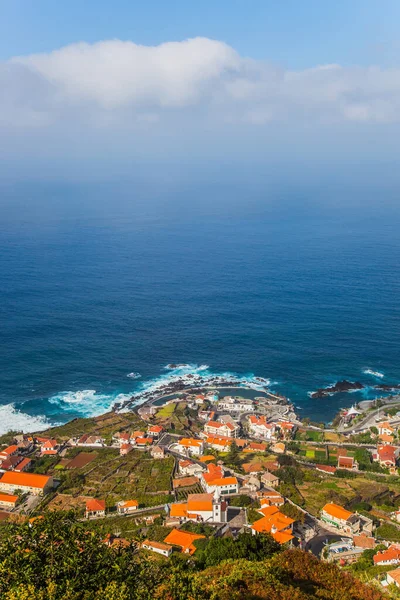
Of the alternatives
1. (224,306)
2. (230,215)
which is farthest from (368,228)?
(224,306)

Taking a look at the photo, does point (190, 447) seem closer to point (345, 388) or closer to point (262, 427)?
point (262, 427)

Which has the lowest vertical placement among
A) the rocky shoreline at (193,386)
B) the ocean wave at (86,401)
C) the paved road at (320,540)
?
the paved road at (320,540)

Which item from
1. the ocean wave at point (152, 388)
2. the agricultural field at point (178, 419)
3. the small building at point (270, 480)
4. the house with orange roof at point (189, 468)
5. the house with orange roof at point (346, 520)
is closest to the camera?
the house with orange roof at point (346, 520)

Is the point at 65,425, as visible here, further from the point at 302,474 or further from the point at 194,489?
the point at 302,474

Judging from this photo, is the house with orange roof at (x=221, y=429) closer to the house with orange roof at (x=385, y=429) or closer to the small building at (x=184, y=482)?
the small building at (x=184, y=482)

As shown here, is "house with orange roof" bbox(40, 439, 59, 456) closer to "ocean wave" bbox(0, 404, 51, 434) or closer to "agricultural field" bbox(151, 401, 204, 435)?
"ocean wave" bbox(0, 404, 51, 434)

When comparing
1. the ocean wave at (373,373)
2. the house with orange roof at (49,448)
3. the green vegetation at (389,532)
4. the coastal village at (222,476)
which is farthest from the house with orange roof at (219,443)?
the ocean wave at (373,373)
